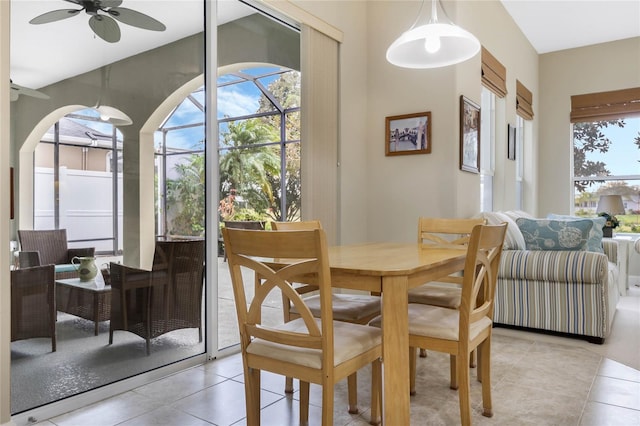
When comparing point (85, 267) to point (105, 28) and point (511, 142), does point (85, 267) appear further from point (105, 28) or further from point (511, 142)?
point (511, 142)

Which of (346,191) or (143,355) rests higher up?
(346,191)

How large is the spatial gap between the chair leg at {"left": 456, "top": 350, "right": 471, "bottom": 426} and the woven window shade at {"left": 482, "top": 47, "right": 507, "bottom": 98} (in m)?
3.47

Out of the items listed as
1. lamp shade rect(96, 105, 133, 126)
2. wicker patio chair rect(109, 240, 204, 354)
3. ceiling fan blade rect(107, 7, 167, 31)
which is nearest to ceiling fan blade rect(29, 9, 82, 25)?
ceiling fan blade rect(107, 7, 167, 31)

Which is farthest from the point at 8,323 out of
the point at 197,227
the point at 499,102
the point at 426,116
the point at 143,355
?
the point at 499,102

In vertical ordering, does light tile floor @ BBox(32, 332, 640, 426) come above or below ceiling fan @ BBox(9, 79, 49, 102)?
below

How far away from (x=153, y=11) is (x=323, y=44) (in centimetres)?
150

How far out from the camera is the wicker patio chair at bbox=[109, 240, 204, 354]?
2355mm

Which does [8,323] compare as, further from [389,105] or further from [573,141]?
[573,141]

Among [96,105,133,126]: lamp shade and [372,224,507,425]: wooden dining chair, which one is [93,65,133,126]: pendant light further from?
[372,224,507,425]: wooden dining chair

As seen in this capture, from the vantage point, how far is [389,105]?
13.4 ft

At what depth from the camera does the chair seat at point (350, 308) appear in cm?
210

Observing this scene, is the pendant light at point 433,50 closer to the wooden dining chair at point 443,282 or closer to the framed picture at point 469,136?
the wooden dining chair at point 443,282

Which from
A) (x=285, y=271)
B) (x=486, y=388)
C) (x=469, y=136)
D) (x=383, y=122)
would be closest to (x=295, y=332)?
(x=285, y=271)

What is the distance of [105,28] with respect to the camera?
2246 millimetres
